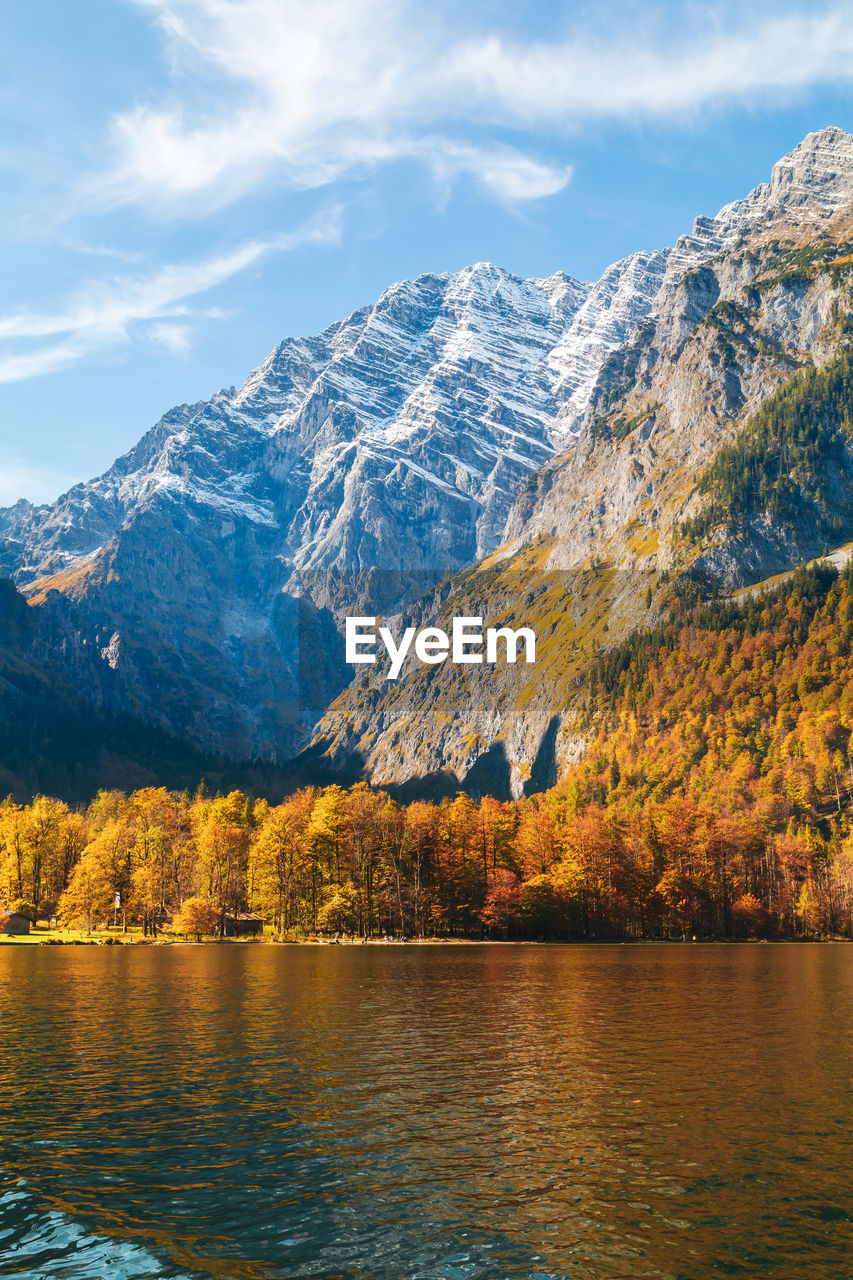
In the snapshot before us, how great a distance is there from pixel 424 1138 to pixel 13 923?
141390 millimetres

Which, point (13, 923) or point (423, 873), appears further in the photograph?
point (423, 873)

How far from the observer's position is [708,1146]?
108ft

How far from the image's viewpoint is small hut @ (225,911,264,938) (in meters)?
165

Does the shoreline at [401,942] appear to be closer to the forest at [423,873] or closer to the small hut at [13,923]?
the small hut at [13,923]

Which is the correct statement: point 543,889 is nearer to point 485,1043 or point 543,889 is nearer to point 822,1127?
point 485,1043

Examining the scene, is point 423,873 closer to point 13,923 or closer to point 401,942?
point 401,942

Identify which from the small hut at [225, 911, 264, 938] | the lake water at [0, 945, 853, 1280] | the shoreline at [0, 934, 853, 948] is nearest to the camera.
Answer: the lake water at [0, 945, 853, 1280]

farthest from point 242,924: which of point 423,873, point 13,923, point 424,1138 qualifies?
point 424,1138

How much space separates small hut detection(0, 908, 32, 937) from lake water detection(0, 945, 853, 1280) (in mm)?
90941

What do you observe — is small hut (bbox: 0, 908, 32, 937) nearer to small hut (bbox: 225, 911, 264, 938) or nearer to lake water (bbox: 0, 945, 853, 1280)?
small hut (bbox: 225, 911, 264, 938)

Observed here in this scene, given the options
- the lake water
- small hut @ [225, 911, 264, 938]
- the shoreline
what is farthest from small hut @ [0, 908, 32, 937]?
the lake water

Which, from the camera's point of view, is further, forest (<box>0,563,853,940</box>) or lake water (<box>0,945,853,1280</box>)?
forest (<box>0,563,853,940</box>)

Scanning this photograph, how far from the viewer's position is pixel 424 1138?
34188 mm

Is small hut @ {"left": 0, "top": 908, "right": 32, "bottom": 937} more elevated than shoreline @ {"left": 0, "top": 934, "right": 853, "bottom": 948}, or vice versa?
small hut @ {"left": 0, "top": 908, "right": 32, "bottom": 937}
